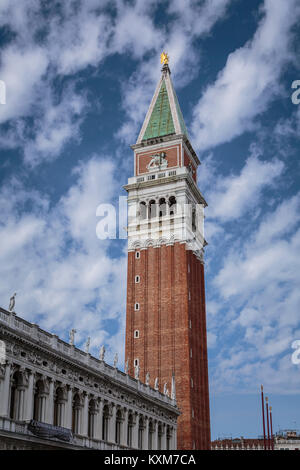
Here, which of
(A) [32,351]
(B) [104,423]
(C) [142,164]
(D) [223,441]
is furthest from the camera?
(D) [223,441]

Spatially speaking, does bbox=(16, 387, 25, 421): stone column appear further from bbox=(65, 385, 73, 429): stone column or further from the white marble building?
bbox=(65, 385, 73, 429): stone column

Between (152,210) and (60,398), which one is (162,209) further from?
(60,398)

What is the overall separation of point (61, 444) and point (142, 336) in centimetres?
3738

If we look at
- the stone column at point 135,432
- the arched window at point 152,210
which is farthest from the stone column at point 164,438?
the arched window at point 152,210

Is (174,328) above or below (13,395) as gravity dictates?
above

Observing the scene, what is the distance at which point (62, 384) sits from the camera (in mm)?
43281

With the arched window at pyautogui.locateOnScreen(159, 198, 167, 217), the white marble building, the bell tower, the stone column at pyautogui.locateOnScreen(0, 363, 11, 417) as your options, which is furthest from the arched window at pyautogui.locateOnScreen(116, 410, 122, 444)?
the arched window at pyautogui.locateOnScreen(159, 198, 167, 217)

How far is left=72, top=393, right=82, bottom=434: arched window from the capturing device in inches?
1769

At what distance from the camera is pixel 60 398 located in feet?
142

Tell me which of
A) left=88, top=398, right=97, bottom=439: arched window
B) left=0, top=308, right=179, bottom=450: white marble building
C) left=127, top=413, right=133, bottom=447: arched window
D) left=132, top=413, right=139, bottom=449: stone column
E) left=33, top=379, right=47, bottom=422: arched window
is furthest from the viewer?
left=132, top=413, right=139, bottom=449: stone column

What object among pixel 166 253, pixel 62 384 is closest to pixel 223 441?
pixel 166 253

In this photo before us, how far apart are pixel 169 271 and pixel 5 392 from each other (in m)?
45.3

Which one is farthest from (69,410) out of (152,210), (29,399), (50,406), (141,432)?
(152,210)
